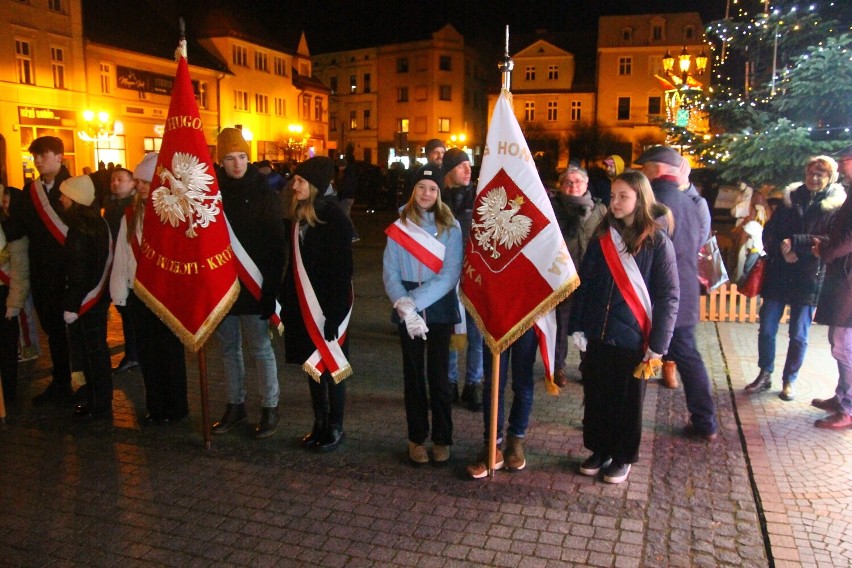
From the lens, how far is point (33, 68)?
29.0 metres

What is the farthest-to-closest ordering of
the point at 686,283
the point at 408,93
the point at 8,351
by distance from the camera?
the point at 408,93 < the point at 8,351 < the point at 686,283

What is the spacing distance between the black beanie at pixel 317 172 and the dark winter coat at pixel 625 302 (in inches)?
77.1

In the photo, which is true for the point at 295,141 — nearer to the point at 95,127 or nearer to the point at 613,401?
the point at 95,127

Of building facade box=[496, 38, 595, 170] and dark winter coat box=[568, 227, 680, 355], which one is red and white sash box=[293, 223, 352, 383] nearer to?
dark winter coat box=[568, 227, 680, 355]

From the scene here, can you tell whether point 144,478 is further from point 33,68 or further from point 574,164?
point 33,68

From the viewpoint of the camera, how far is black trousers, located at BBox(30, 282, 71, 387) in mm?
6289

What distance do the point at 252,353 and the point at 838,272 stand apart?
489 cm

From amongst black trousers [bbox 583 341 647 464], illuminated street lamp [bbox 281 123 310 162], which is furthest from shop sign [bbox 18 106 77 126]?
A: black trousers [bbox 583 341 647 464]

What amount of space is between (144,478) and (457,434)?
235 cm

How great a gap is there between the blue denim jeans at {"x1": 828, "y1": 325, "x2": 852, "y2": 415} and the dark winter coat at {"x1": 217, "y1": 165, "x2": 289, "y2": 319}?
15.0 feet

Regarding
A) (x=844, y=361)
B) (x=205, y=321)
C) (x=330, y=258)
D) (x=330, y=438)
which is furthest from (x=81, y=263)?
(x=844, y=361)

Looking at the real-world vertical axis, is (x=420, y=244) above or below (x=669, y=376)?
above

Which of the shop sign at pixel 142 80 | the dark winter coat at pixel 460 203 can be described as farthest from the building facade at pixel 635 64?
the dark winter coat at pixel 460 203

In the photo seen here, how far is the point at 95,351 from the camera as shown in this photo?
5.91 m
